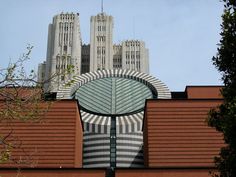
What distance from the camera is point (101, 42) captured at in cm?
18362

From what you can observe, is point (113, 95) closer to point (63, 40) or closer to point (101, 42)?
point (63, 40)

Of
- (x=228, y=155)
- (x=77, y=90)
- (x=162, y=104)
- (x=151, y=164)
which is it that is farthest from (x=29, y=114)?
(x=77, y=90)

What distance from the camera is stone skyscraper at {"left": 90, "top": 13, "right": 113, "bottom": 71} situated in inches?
7090

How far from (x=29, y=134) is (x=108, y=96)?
33118 millimetres

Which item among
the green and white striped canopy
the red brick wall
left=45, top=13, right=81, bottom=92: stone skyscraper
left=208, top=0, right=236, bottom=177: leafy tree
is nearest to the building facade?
left=45, top=13, right=81, bottom=92: stone skyscraper

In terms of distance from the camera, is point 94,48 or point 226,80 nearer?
point 226,80

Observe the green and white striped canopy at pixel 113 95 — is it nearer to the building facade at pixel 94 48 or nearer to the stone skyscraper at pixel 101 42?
the building facade at pixel 94 48

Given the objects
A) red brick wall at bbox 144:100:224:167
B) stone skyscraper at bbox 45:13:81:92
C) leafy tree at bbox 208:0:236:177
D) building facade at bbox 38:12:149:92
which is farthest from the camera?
building facade at bbox 38:12:149:92

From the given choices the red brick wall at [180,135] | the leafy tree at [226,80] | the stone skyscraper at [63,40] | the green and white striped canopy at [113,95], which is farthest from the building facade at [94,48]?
the leafy tree at [226,80]

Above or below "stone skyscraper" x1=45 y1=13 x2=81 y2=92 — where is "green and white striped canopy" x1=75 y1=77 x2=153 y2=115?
below

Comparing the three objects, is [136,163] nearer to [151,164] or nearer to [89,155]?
[89,155]

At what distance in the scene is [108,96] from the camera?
7938cm

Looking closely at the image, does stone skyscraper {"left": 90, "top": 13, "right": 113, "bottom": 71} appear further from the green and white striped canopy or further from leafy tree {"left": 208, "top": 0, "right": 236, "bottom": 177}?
leafy tree {"left": 208, "top": 0, "right": 236, "bottom": 177}

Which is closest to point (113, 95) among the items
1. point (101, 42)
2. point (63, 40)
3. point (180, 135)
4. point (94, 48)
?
point (180, 135)
